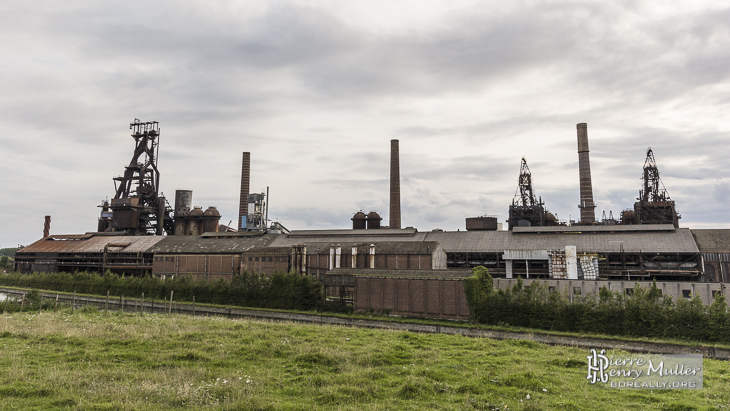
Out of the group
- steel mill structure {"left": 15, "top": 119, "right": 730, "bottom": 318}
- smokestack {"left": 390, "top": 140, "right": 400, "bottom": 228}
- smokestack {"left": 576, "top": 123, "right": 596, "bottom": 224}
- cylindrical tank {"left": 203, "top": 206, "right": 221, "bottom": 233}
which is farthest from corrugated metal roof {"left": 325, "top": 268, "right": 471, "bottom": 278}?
cylindrical tank {"left": 203, "top": 206, "right": 221, "bottom": 233}

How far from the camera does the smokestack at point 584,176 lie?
6425 cm

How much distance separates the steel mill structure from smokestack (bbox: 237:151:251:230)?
0.18 metres

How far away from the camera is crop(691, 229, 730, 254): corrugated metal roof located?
46.5 meters

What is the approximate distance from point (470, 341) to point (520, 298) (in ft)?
33.8

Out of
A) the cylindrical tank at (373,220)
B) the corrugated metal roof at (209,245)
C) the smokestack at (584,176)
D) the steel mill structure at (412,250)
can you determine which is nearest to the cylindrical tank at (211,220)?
the steel mill structure at (412,250)

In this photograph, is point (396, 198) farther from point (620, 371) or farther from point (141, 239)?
A: point (620, 371)

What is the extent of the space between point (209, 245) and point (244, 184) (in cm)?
1789

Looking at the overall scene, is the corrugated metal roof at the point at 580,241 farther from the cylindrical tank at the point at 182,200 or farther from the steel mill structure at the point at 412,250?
the cylindrical tank at the point at 182,200

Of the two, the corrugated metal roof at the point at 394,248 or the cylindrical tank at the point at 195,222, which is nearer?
the corrugated metal roof at the point at 394,248

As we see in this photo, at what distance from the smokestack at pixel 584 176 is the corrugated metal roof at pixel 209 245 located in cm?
4614

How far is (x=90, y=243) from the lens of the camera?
235 ft

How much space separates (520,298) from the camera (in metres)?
31.1

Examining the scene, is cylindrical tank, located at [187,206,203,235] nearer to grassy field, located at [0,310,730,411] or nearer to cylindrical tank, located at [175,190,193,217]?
cylindrical tank, located at [175,190,193,217]

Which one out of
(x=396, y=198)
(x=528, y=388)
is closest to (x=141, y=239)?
(x=396, y=198)
